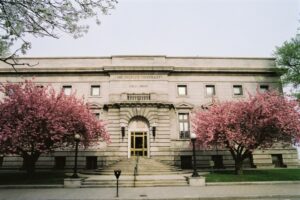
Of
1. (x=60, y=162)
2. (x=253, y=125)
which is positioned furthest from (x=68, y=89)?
(x=253, y=125)

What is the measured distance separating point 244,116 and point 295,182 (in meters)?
5.62

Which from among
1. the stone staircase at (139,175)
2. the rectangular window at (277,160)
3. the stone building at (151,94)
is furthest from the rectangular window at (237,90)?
the stone staircase at (139,175)

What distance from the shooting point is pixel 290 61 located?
28016 mm

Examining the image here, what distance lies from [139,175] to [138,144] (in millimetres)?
6661

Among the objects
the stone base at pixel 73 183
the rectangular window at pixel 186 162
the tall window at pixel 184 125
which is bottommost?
the stone base at pixel 73 183

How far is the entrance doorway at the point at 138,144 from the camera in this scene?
86.8ft

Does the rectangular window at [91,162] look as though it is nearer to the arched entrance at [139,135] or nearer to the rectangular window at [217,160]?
the arched entrance at [139,135]

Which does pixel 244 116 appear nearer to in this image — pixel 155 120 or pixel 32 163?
pixel 155 120

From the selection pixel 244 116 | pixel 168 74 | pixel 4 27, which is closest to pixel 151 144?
pixel 168 74

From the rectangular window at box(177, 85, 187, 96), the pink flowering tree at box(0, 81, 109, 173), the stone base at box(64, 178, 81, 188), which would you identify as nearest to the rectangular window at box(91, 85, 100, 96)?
the pink flowering tree at box(0, 81, 109, 173)

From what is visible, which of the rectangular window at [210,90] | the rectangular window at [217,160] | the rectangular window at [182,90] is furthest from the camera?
the rectangular window at [210,90]

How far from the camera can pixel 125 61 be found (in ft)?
95.2

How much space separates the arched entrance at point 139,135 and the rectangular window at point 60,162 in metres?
6.70

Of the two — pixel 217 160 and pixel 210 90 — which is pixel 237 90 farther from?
pixel 217 160
